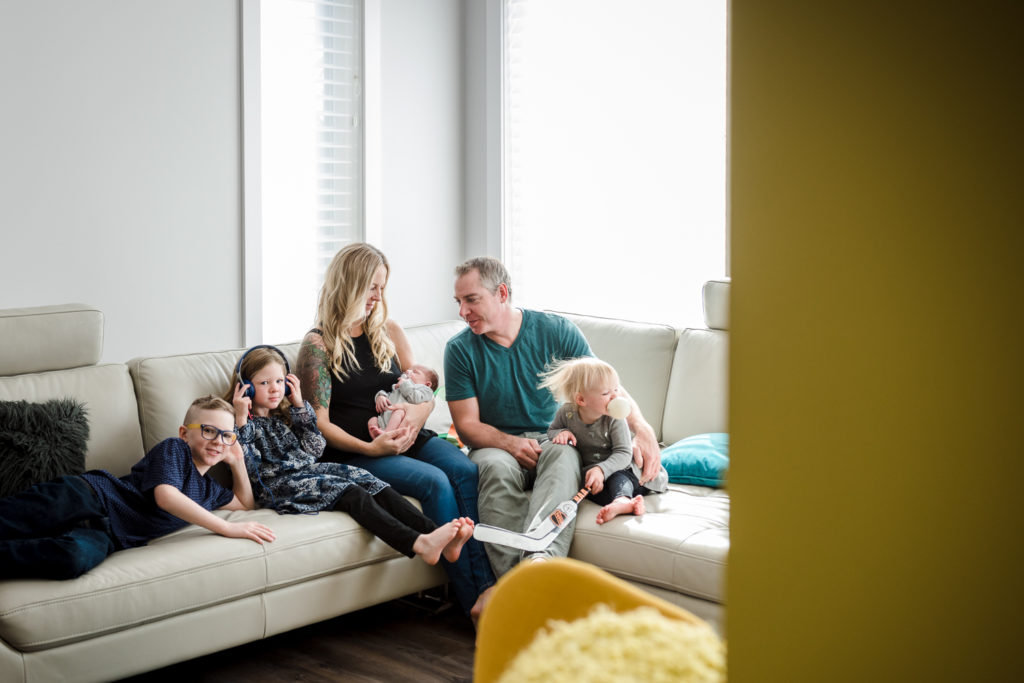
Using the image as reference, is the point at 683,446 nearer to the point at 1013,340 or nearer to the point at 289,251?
the point at 289,251

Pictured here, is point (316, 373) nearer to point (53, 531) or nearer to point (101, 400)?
point (101, 400)

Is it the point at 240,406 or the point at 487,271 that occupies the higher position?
the point at 487,271

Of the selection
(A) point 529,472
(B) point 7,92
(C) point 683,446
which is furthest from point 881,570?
(B) point 7,92

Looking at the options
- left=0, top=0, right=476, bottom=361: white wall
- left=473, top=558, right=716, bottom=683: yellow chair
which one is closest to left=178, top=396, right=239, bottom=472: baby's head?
left=0, top=0, right=476, bottom=361: white wall

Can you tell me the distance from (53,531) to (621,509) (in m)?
1.39

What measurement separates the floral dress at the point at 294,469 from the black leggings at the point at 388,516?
3 cm

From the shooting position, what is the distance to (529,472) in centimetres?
272

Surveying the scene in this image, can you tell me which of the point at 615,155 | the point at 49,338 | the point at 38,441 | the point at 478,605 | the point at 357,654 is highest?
the point at 615,155

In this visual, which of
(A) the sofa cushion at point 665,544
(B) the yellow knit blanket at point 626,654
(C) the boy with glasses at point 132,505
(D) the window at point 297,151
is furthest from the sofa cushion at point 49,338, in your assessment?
(B) the yellow knit blanket at point 626,654

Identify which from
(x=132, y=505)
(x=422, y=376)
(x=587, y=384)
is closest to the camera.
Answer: (x=132, y=505)

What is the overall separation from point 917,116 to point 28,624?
6.77ft

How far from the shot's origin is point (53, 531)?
206cm

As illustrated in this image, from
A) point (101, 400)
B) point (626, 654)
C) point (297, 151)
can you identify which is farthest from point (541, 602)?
point (297, 151)

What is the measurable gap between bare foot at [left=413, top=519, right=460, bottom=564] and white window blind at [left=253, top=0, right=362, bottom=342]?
1637 mm
